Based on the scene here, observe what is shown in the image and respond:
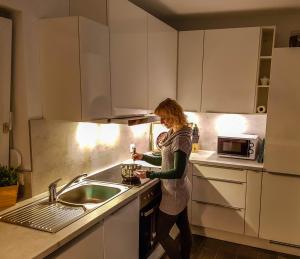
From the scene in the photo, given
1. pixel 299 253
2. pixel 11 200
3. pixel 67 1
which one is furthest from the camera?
pixel 299 253

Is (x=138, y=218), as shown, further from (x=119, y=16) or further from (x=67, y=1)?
(x=67, y=1)

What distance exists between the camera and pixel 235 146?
302 centimetres

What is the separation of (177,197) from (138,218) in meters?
0.32

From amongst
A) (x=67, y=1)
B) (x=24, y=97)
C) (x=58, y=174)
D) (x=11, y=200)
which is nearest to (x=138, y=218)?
(x=58, y=174)

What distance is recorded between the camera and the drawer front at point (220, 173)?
9.29 feet

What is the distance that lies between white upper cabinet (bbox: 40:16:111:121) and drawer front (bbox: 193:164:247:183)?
4.79 ft

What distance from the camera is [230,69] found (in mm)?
3004

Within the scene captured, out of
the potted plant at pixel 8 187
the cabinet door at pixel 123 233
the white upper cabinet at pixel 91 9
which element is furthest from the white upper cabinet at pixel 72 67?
the cabinet door at pixel 123 233

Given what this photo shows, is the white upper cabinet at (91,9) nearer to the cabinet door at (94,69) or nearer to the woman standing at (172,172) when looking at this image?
the cabinet door at (94,69)

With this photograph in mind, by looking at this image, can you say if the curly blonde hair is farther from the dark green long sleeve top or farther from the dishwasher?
the dishwasher

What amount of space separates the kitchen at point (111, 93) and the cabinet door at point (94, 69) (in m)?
0.03

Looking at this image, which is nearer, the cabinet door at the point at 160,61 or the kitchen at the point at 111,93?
the kitchen at the point at 111,93

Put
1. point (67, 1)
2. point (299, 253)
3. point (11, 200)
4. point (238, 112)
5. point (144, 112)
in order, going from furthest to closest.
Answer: point (238, 112), point (299, 253), point (144, 112), point (67, 1), point (11, 200)

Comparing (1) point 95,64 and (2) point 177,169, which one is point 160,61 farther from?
(2) point 177,169
